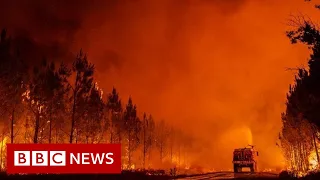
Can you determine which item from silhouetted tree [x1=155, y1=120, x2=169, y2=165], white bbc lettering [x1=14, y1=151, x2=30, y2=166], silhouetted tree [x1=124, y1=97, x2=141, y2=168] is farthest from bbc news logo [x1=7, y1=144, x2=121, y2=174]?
silhouetted tree [x1=155, y1=120, x2=169, y2=165]

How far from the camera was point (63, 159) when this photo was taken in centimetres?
2109

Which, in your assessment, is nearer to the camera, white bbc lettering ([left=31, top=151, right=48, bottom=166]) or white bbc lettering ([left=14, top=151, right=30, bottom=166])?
white bbc lettering ([left=31, top=151, right=48, bottom=166])

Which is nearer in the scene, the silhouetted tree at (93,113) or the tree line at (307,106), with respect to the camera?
the tree line at (307,106)

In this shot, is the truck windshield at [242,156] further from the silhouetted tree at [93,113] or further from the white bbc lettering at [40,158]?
the white bbc lettering at [40,158]

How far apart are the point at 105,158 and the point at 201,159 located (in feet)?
343

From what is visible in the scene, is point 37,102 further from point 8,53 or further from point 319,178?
point 319,178

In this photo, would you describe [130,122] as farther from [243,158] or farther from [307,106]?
[307,106]

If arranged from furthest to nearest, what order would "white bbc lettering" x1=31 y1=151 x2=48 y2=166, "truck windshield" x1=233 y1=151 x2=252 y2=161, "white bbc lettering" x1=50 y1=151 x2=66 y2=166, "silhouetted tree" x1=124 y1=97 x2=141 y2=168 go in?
1. "silhouetted tree" x1=124 y1=97 x2=141 y2=168
2. "truck windshield" x1=233 y1=151 x2=252 y2=161
3. "white bbc lettering" x1=50 y1=151 x2=66 y2=166
4. "white bbc lettering" x1=31 y1=151 x2=48 y2=166

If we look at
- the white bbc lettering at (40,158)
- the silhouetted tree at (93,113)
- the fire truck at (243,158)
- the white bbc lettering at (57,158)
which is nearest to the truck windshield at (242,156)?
the fire truck at (243,158)

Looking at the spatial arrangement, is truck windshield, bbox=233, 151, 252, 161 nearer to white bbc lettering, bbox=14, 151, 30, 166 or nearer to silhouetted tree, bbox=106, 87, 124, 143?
silhouetted tree, bbox=106, 87, 124, 143

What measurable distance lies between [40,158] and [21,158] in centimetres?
108

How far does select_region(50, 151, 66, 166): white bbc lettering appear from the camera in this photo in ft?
68.5

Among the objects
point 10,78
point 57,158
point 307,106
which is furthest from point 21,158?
point 307,106

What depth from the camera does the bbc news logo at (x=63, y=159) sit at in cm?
2067
